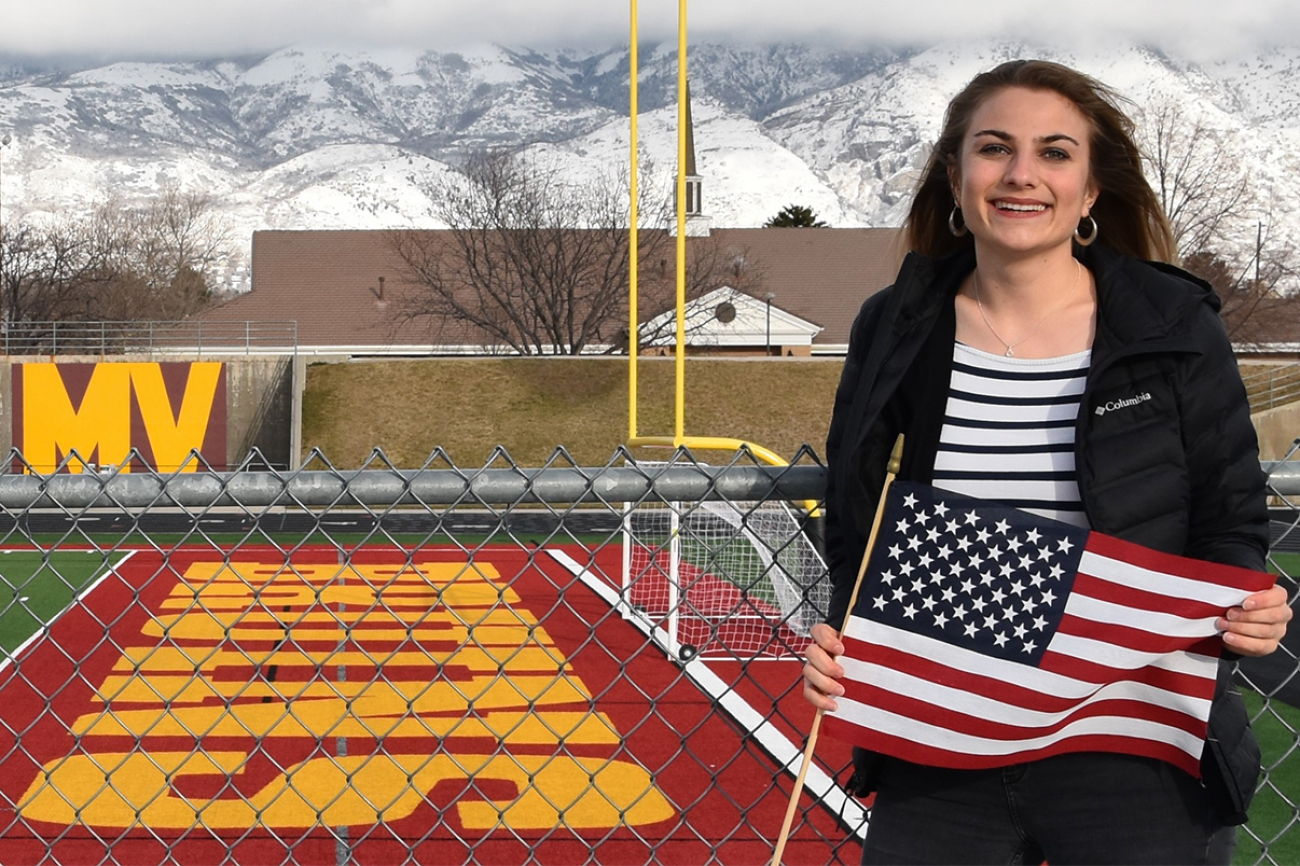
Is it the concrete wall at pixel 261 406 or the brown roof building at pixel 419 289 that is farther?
the brown roof building at pixel 419 289

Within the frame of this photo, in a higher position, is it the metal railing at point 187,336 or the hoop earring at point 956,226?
the hoop earring at point 956,226

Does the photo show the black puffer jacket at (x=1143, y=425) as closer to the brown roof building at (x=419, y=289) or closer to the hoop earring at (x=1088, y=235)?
the hoop earring at (x=1088, y=235)

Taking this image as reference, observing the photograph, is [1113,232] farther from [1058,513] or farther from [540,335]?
[540,335]

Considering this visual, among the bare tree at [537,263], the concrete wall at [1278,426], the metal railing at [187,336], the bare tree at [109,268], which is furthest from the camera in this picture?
the bare tree at [109,268]

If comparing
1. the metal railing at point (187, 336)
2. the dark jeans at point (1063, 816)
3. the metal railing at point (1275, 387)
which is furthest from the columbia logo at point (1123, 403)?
the metal railing at point (187, 336)

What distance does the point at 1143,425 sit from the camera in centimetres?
196

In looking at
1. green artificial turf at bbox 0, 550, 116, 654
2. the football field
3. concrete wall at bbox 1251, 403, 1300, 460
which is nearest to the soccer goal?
the football field

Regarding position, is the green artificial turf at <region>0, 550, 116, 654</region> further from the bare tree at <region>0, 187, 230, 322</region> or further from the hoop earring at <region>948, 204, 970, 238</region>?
the bare tree at <region>0, 187, 230, 322</region>

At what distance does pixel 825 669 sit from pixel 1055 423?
0.54 m

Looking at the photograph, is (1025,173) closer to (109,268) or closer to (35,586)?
(35,586)

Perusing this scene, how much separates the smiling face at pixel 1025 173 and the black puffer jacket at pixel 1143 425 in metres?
0.12

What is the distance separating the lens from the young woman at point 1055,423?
6.48 ft

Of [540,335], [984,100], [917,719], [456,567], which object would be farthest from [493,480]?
[540,335]

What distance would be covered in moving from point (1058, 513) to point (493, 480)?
117 centimetres
